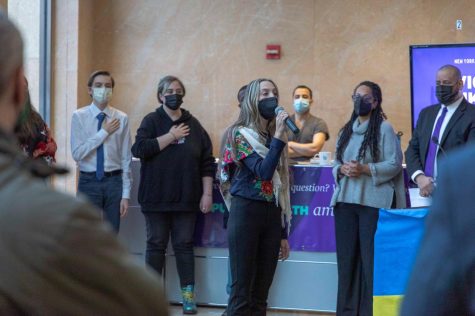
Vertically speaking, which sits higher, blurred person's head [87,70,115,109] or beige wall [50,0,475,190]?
beige wall [50,0,475,190]

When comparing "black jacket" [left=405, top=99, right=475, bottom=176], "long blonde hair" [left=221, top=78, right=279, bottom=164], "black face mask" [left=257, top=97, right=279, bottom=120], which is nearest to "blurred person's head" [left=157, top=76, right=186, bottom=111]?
"long blonde hair" [left=221, top=78, right=279, bottom=164]

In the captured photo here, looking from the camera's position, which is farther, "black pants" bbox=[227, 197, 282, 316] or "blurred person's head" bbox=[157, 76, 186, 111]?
"blurred person's head" bbox=[157, 76, 186, 111]

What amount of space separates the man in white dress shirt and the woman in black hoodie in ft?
0.49

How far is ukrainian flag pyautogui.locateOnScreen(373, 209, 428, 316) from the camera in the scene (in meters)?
4.55

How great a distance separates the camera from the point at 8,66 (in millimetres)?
1144

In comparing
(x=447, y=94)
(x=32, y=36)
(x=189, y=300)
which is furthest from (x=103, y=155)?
(x=32, y=36)

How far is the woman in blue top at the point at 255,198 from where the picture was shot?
4730mm

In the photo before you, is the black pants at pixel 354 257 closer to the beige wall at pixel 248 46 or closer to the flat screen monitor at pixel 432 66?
the flat screen monitor at pixel 432 66

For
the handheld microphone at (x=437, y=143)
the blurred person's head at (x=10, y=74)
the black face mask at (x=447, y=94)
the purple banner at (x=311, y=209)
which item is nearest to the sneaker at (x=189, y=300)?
the purple banner at (x=311, y=209)

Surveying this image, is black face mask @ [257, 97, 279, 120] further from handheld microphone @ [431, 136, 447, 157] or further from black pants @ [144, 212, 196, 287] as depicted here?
black pants @ [144, 212, 196, 287]

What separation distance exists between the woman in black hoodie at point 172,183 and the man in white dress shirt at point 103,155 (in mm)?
150

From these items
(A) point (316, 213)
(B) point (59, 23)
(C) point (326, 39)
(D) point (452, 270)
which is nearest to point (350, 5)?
(C) point (326, 39)

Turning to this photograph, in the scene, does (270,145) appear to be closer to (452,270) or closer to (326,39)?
(452,270)

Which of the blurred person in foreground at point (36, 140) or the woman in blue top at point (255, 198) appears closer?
the blurred person in foreground at point (36, 140)
